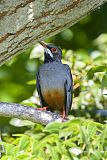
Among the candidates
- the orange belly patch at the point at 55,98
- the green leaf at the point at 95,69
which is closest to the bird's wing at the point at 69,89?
the orange belly patch at the point at 55,98

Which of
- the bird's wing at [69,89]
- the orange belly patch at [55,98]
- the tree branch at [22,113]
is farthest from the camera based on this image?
the orange belly patch at [55,98]

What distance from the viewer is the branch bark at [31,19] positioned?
164 inches

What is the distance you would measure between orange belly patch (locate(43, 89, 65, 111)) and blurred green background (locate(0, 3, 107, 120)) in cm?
19

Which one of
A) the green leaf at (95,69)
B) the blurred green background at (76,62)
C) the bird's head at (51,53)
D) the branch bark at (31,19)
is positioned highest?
the branch bark at (31,19)

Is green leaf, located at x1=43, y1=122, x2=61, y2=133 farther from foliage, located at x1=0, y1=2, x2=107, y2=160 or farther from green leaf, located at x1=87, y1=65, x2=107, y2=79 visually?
green leaf, located at x1=87, y1=65, x2=107, y2=79

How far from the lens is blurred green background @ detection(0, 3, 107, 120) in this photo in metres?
6.37

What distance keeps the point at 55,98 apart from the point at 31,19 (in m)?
1.96

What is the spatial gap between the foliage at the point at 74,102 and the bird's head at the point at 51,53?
7 cm

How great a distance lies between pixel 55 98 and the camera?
6082 millimetres

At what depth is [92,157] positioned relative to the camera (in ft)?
10.6

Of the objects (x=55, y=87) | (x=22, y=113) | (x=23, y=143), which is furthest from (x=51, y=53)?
(x=23, y=143)

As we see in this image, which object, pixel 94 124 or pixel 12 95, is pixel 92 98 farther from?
pixel 94 124

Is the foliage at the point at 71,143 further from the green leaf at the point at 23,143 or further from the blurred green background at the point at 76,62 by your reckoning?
the blurred green background at the point at 76,62

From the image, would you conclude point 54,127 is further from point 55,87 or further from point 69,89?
point 55,87
